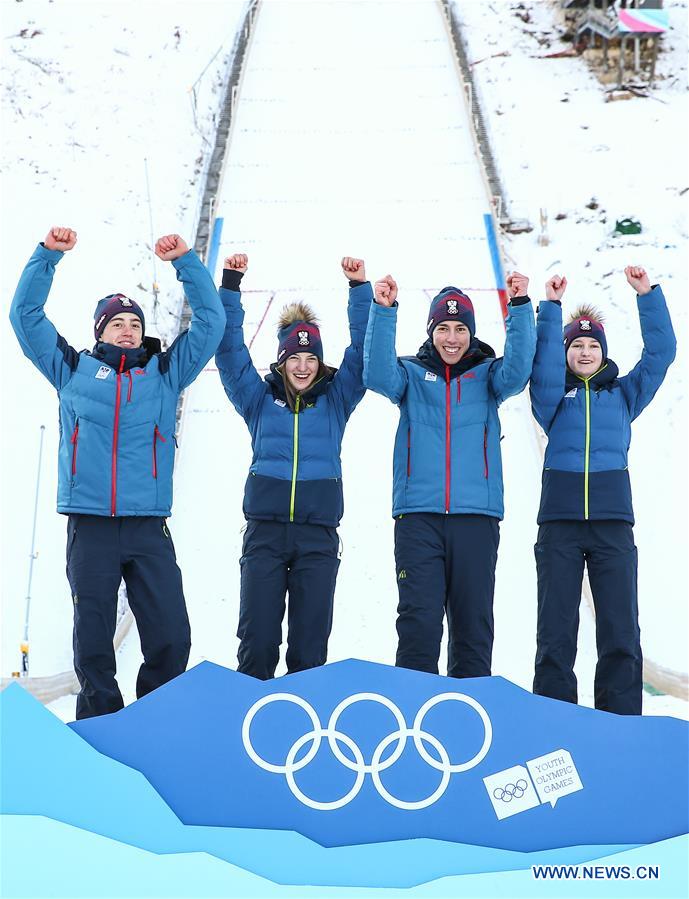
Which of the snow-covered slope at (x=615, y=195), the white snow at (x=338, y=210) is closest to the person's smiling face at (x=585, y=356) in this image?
the white snow at (x=338, y=210)

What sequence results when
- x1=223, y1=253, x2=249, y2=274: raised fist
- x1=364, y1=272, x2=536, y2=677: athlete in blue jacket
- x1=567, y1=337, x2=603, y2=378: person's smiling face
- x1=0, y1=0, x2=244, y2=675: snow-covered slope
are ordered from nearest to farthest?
x1=364, y1=272, x2=536, y2=677: athlete in blue jacket
x1=223, y1=253, x2=249, y2=274: raised fist
x1=567, y1=337, x2=603, y2=378: person's smiling face
x1=0, y1=0, x2=244, y2=675: snow-covered slope

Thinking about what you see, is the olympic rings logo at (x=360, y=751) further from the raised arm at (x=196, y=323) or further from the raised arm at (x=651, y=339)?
the raised arm at (x=651, y=339)

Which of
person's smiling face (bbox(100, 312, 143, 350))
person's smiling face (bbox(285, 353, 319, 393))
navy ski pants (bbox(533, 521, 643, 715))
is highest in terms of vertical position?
person's smiling face (bbox(100, 312, 143, 350))

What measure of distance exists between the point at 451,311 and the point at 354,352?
443mm

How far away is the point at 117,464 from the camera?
4.17 metres

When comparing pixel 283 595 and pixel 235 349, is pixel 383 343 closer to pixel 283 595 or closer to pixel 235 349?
pixel 235 349

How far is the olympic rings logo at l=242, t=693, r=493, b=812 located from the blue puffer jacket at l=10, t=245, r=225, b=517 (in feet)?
3.67

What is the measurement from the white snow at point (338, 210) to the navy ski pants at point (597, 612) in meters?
2.13

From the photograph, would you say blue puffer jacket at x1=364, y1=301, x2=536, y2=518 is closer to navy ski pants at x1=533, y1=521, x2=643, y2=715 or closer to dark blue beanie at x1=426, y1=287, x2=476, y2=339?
dark blue beanie at x1=426, y1=287, x2=476, y2=339

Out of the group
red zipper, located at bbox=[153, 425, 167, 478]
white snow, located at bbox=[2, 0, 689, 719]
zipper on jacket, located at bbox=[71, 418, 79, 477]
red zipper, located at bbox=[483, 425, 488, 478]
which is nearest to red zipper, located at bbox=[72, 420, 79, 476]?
zipper on jacket, located at bbox=[71, 418, 79, 477]

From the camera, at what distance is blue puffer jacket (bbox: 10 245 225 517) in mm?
4152

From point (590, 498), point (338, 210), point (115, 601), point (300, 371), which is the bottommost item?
point (115, 601)

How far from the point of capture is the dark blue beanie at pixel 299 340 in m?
4.66

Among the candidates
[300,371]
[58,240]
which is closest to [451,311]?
[300,371]
